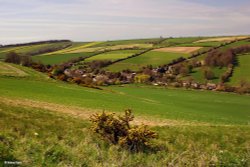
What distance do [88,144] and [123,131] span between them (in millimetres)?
4369

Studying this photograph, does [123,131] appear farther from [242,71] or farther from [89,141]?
Answer: [242,71]

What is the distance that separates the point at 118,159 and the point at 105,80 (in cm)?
7631

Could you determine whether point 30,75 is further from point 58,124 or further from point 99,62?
point 99,62

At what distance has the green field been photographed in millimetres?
100713

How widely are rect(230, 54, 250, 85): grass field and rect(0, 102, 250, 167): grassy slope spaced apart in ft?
194

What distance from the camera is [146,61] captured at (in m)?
107

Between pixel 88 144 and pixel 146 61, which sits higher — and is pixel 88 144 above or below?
above

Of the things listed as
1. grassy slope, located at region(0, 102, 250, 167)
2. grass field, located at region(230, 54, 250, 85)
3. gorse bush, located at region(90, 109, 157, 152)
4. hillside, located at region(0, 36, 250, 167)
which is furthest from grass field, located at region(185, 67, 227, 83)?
gorse bush, located at region(90, 109, 157, 152)

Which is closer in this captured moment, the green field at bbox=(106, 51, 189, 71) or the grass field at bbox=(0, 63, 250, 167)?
the grass field at bbox=(0, 63, 250, 167)

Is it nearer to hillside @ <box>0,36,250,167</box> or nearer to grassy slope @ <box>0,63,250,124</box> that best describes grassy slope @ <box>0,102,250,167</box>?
hillside @ <box>0,36,250,167</box>

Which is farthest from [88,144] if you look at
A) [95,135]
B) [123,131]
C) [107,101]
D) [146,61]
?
[146,61]

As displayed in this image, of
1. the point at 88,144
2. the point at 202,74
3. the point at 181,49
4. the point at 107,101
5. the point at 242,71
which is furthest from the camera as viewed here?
the point at 181,49

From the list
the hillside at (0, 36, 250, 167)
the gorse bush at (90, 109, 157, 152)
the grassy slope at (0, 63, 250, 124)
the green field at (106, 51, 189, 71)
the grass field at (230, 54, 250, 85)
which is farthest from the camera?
the green field at (106, 51, 189, 71)

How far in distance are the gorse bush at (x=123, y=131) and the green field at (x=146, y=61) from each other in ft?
276
